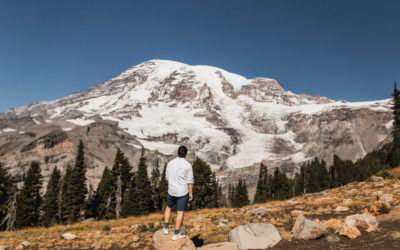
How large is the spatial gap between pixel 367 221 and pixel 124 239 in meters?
10.8

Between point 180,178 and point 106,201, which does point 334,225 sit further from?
point 106,201

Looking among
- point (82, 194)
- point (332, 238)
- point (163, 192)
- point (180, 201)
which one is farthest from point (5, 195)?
point (332, 238)

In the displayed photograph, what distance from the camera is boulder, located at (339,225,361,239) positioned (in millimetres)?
8898

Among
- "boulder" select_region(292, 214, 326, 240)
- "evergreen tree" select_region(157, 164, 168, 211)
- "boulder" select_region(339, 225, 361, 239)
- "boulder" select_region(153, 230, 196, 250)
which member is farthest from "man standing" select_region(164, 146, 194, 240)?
"evergreen tree" select_region(157, 164, 168, 211)

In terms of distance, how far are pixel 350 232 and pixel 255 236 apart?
10.1 ft

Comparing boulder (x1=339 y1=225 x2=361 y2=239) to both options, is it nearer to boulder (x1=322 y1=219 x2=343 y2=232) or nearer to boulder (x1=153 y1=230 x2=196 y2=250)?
boulder (x1=322 y1=219 x2=343 y2=232)

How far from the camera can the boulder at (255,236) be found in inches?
352

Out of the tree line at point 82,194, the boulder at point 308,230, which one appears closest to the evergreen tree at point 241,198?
the tree line at point 82,194

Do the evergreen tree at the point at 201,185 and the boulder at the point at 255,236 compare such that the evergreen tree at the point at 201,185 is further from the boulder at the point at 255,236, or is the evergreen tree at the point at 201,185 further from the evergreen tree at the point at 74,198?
the boulder at the point at 255,236

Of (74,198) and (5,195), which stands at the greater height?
(5,195)

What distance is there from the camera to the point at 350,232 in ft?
29.5

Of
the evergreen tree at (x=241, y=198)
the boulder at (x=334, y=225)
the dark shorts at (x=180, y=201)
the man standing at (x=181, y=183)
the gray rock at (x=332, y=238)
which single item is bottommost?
the evergreen tree at (x=241, y=198)

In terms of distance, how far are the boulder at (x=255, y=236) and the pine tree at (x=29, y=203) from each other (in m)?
50.5

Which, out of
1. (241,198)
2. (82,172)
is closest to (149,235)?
(82,172)
